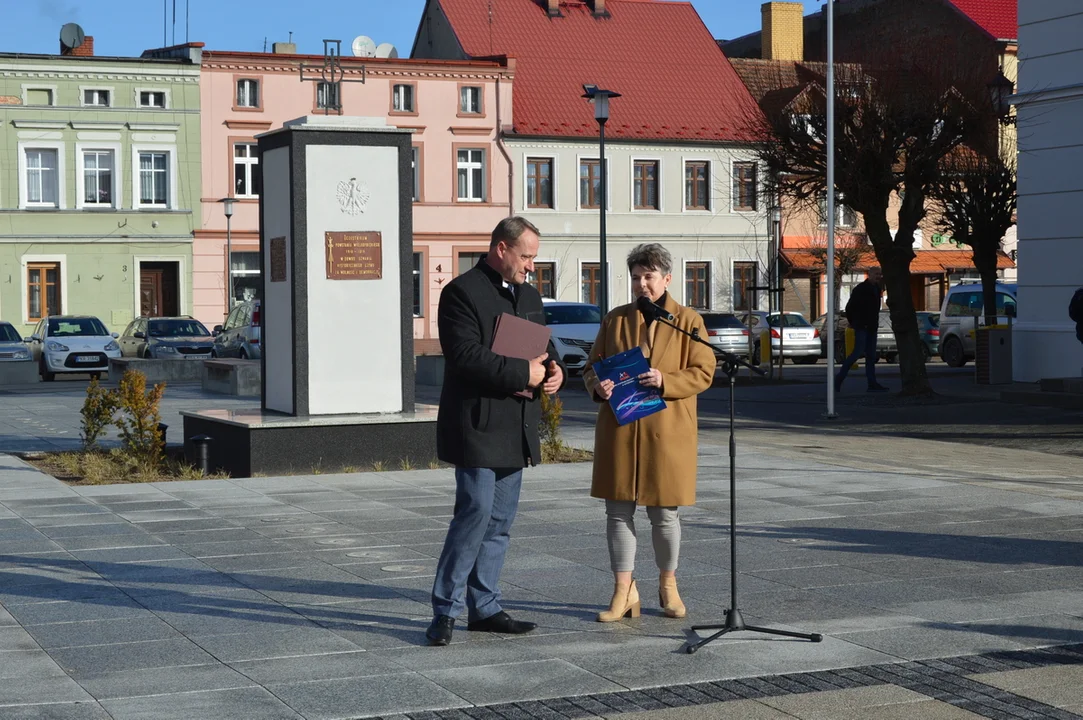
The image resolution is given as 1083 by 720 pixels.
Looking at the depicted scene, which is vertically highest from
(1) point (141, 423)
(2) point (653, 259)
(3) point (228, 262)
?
(3) point (228, 262)

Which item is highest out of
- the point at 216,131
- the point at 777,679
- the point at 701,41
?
the point at 701,41

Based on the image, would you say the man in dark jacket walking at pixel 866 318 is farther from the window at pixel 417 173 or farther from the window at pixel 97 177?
the window at pixel 97 177

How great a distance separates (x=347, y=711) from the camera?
19.2 ft

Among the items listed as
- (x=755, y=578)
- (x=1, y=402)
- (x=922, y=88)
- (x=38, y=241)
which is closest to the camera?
(x=755, y=578)

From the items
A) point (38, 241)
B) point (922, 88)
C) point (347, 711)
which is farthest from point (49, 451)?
point (38, 241)

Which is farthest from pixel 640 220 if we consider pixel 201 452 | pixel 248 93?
pixel 201 452

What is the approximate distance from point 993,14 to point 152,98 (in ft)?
103

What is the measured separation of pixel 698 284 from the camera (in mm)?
56750

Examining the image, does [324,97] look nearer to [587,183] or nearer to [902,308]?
[587,183]

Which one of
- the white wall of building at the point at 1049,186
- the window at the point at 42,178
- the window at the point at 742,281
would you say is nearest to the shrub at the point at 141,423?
the white wall of building at the point at 1049,186

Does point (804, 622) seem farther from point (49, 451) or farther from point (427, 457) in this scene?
point (49, 451)

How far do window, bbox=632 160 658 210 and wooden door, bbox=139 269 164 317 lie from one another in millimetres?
16799

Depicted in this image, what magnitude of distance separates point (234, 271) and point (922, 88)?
1318 inches

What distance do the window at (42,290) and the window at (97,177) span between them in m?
2.45
